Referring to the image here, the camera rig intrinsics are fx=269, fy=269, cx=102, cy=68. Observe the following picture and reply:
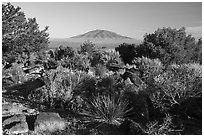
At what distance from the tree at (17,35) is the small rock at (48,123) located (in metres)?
11.3

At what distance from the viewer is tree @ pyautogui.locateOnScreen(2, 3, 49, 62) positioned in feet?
58.7

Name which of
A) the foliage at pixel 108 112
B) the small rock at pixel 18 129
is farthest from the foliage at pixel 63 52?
the small rock at pixel 18 129

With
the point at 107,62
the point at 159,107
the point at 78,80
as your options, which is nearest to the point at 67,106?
the point at 78,80

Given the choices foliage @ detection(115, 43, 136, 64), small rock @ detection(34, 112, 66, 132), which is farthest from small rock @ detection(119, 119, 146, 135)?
foliage @ detection(115, 43, 136, 64)

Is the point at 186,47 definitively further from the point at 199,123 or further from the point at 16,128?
the point at 16,128

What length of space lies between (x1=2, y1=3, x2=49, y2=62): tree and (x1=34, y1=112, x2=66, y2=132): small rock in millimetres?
11295

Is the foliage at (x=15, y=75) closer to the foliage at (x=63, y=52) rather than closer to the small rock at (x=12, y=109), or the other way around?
the small rock at (x=12, y=109)

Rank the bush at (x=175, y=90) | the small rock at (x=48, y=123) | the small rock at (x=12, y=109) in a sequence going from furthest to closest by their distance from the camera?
the small rock at (x=12, y=109)
the bush at (x=175, y=90)
the small rock at (x=48, y=123)

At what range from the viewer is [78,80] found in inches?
408

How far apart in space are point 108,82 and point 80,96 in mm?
1220

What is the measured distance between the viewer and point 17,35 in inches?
738

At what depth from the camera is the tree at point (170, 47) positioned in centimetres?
1697

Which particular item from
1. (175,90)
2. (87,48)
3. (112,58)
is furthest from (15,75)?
(87,48)

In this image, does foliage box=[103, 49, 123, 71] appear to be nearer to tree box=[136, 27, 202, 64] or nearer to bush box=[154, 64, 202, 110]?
tree box=[136, 27, 202, 64]
